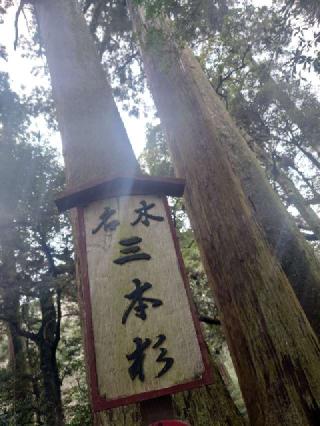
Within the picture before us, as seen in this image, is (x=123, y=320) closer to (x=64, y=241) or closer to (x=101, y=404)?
(x=101, y=404)

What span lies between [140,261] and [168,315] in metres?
0.30

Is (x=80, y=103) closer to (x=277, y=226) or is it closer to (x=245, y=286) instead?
(x=245, y=286)

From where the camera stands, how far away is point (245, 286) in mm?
2900

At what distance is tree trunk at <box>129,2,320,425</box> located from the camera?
7.95ft

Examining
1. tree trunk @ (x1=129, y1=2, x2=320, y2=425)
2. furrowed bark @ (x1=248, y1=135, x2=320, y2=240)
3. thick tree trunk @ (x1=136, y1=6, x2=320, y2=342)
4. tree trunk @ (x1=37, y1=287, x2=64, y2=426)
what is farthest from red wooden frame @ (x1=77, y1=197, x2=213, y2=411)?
furrowed bark @ (x1=248, y1=135, x2=320, y2=240)

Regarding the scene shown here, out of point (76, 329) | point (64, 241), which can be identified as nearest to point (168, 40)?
point (64, 241)

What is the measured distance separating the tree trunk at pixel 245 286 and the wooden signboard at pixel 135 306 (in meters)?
1.16

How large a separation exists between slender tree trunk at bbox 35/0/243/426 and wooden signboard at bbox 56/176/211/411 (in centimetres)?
39

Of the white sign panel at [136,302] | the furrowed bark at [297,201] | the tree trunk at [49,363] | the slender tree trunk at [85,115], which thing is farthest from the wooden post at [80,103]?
the furrowed bark at [297,201]

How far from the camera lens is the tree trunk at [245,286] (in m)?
2.42

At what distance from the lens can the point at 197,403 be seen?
101 inches

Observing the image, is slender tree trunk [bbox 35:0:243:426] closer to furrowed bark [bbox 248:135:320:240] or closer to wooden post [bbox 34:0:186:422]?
wooden post [bbox 34:0:186:422]

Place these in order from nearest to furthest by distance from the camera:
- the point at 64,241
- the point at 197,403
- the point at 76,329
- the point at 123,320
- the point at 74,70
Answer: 1. the point at 123,320
2. the point at 197,403
3. the point at 74,70
4. the point at 64,241
5. the point at 76,329

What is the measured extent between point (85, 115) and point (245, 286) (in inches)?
79.9
